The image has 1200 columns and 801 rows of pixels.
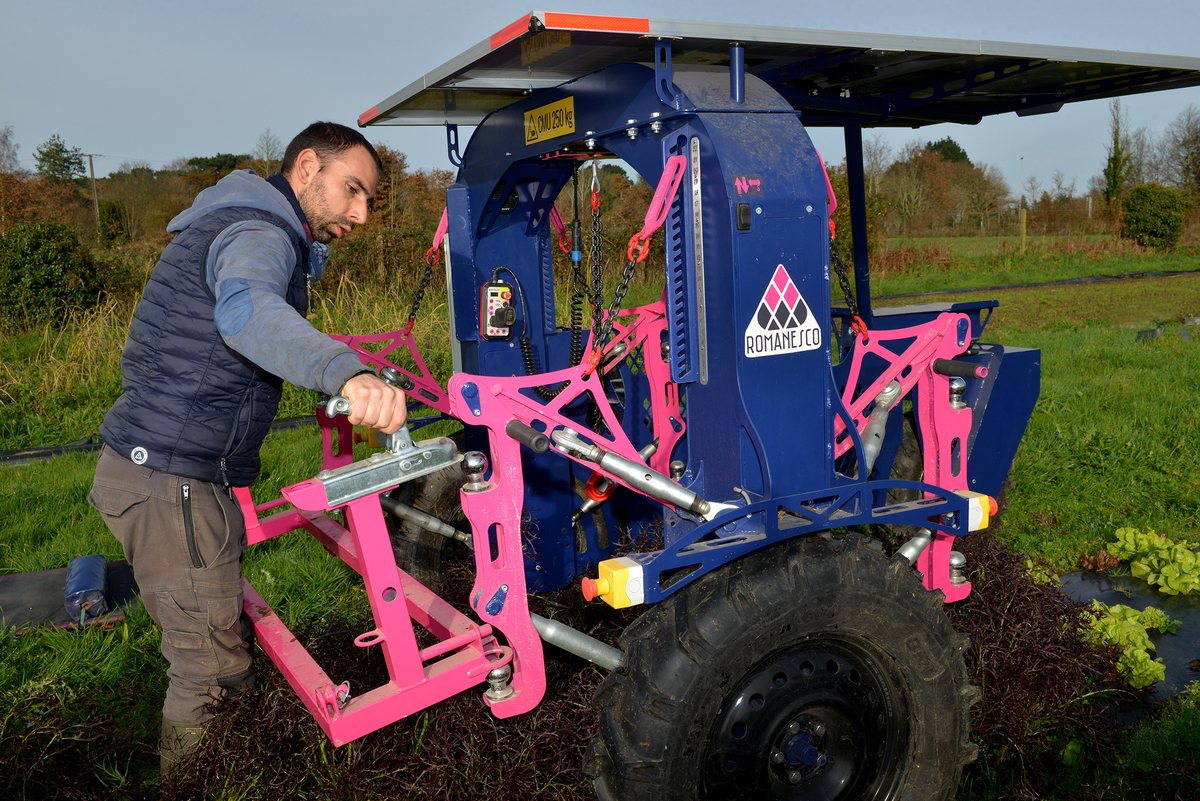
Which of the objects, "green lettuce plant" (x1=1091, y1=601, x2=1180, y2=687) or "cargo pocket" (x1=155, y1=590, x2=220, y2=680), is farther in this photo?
"green lettuce plant" (x1=1091, y1=601, x2=1180, y2=687)

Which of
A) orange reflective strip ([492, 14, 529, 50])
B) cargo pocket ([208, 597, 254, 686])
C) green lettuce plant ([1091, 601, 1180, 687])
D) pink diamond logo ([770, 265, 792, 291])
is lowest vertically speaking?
green lettuce plant ([1091, 601, 1180, 687])

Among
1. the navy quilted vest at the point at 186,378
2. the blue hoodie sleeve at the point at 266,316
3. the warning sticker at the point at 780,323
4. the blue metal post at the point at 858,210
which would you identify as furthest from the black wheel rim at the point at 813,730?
the blue metal post at the point at 858,210

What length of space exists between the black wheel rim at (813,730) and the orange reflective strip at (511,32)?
78.6 inches

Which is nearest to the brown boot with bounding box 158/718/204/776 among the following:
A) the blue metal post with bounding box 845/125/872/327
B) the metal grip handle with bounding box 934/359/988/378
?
the metal grip handle with bounding box 934/359/988/378

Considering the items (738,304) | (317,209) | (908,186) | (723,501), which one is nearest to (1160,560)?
(723,501)

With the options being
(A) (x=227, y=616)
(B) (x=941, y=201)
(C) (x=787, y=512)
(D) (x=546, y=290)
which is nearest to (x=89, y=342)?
(D) (x=546, y=290)

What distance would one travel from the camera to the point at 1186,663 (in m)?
3.78

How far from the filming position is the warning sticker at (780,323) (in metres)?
2.48

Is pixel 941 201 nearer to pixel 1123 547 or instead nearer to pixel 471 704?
pixel 1123 547

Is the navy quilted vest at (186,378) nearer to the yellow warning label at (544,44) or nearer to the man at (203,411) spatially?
the man at (203,411)

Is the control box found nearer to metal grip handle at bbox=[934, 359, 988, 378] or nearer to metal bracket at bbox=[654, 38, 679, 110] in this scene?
metal bracket at bbox=[654, 38, 679, 110]

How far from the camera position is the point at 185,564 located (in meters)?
2.63

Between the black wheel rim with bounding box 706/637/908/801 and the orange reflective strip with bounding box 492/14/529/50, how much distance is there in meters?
2.00

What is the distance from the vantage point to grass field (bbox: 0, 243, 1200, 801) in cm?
281
